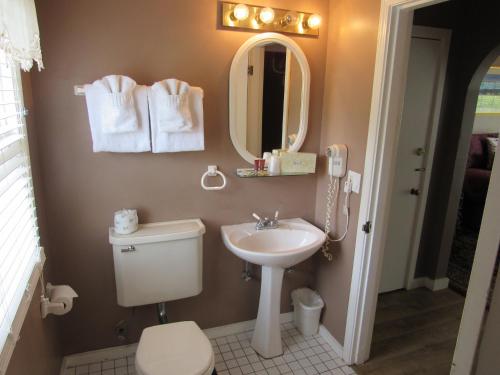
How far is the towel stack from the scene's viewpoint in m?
1.77

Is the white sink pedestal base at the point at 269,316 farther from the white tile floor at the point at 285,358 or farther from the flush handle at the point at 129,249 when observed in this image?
the flush handle at the point at 129,249

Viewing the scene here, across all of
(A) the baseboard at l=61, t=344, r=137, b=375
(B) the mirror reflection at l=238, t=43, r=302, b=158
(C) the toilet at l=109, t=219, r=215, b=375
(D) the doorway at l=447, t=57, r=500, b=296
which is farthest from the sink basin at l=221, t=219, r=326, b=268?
(D) the doorway at l=447, t=57, r=500, b=296

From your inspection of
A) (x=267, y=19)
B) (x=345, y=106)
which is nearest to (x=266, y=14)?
(x=267, y=19)

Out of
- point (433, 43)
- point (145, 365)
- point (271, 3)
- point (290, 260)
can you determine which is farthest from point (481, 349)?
point (433, 43)

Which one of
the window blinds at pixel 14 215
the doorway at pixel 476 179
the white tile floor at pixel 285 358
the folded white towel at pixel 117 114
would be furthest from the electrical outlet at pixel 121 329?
the doorway at pixel 476 179

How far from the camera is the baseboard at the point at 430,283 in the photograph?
3047mm

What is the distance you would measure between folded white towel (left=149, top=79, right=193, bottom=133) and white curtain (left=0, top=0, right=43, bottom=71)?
0.59m

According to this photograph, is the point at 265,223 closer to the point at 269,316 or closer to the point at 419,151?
the point at 269,316

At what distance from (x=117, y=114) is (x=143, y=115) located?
0.48 feet

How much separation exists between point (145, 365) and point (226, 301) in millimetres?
926

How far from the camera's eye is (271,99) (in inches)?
86.7

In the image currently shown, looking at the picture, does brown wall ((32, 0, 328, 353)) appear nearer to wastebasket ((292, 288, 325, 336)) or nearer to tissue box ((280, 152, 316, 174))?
tissue box ((280, 152, 316, 174))

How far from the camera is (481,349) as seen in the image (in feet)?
3.25

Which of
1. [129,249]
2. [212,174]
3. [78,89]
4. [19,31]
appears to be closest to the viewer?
[19,31]
